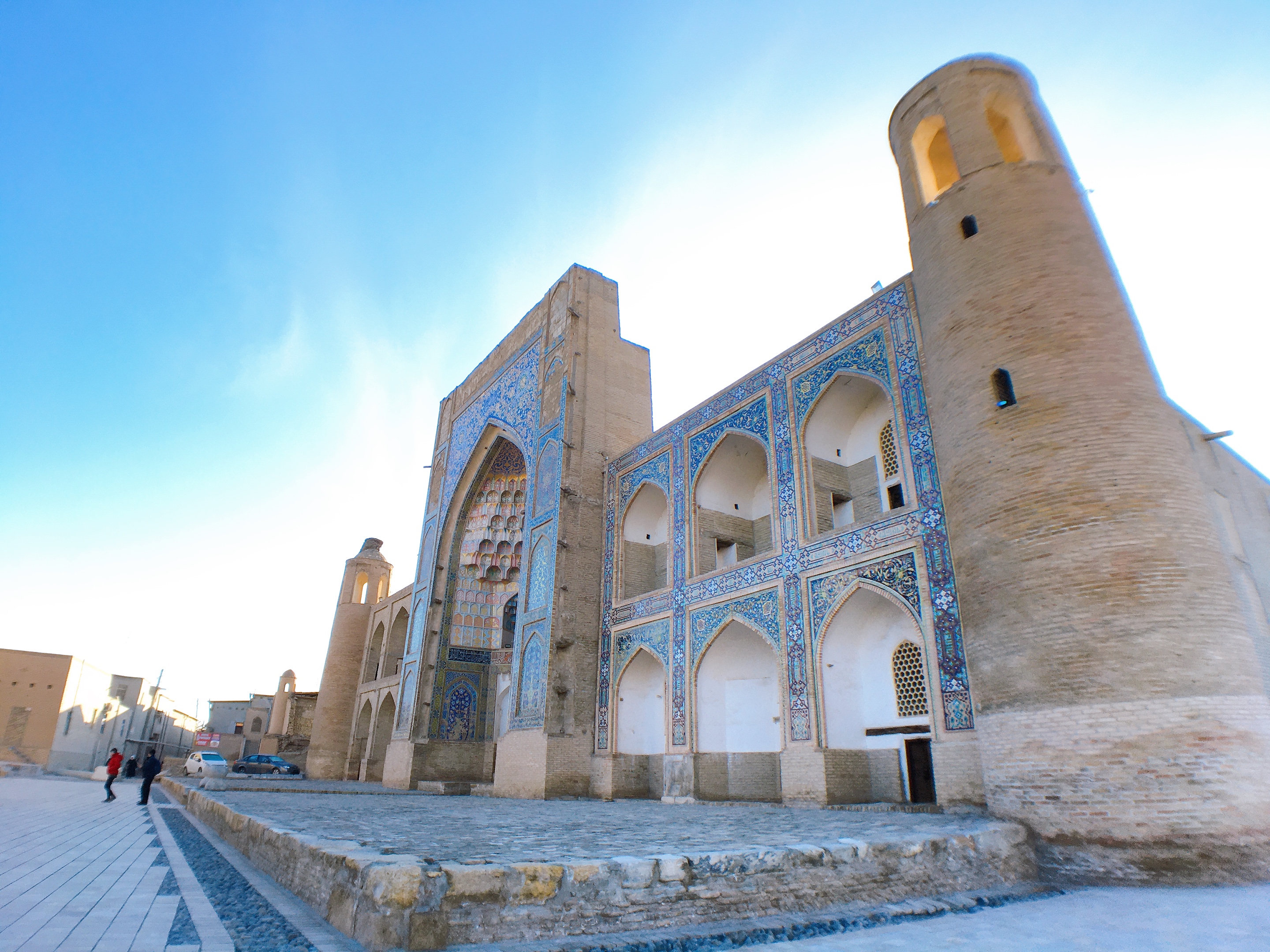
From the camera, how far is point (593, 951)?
7.79 ft

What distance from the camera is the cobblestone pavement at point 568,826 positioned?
3322 mm

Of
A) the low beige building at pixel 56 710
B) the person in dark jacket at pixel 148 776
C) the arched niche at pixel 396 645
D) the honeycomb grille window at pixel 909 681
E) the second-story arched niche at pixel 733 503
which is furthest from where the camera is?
the low beige building at pixel 56 710

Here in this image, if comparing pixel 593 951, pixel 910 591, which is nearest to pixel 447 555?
pixel 910 591

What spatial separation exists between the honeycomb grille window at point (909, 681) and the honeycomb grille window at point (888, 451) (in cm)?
198

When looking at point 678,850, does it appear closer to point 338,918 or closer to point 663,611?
point 338,918

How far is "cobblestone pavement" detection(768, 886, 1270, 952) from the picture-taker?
2684 millimetres

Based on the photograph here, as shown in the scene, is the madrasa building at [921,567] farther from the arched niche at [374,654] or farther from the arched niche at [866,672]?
the arched niche at [374,654]

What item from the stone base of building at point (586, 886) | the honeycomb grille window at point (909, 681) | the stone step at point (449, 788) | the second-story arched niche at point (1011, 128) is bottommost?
the stone base of building at point (586, 886)

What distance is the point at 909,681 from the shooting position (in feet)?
24.4

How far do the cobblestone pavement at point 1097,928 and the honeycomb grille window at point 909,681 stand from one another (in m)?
3.34

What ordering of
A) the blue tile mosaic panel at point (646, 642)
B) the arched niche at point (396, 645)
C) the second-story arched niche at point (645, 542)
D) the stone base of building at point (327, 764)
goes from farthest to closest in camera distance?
the stone base of building at point (327, 764) < the arched niche at point (396, 645) < the second-story arched niche at point (645, 542) < the blue tile mosaic panel at point (646, 642)

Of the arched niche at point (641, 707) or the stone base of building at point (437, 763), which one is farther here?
the stone base of building at point (437, 763)

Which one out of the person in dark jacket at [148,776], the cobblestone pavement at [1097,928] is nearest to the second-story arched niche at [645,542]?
the person in dark jacket at [148,776]

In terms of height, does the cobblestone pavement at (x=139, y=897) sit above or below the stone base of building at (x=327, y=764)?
below
